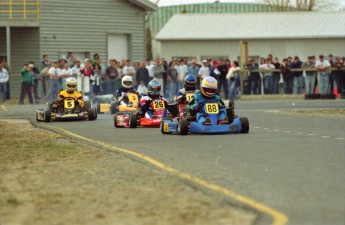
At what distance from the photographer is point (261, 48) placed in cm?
5912

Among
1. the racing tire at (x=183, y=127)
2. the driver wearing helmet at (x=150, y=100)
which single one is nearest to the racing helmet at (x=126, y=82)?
the driver wearing helmet at (x=150, y=100)

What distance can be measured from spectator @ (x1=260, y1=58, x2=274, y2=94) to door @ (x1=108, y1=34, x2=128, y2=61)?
11875 millimetres

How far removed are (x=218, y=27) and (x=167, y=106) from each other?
126ft

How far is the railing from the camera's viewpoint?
46250 mm

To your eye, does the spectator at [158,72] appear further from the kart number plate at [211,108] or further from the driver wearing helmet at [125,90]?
the kart number plate at [211,108]

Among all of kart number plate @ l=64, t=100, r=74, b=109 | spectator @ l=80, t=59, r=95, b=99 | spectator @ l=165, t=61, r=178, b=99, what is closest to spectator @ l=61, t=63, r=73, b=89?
spectator @ l=80, t=59, r=95, b=99

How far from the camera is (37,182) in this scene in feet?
39.3

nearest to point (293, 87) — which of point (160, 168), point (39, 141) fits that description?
point (39, 141)

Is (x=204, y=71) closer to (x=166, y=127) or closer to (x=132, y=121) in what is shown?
(x=132, y=121)

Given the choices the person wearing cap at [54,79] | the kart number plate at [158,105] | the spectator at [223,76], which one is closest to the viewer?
the kart number plate at [158,105]

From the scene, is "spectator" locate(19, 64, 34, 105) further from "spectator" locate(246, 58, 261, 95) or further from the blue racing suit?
the blue racing suit

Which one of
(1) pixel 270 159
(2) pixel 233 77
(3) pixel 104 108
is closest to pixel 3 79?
(3) pixel 104 108

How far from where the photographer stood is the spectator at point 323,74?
40000 mm

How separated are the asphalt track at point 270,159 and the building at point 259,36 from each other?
3454cm
